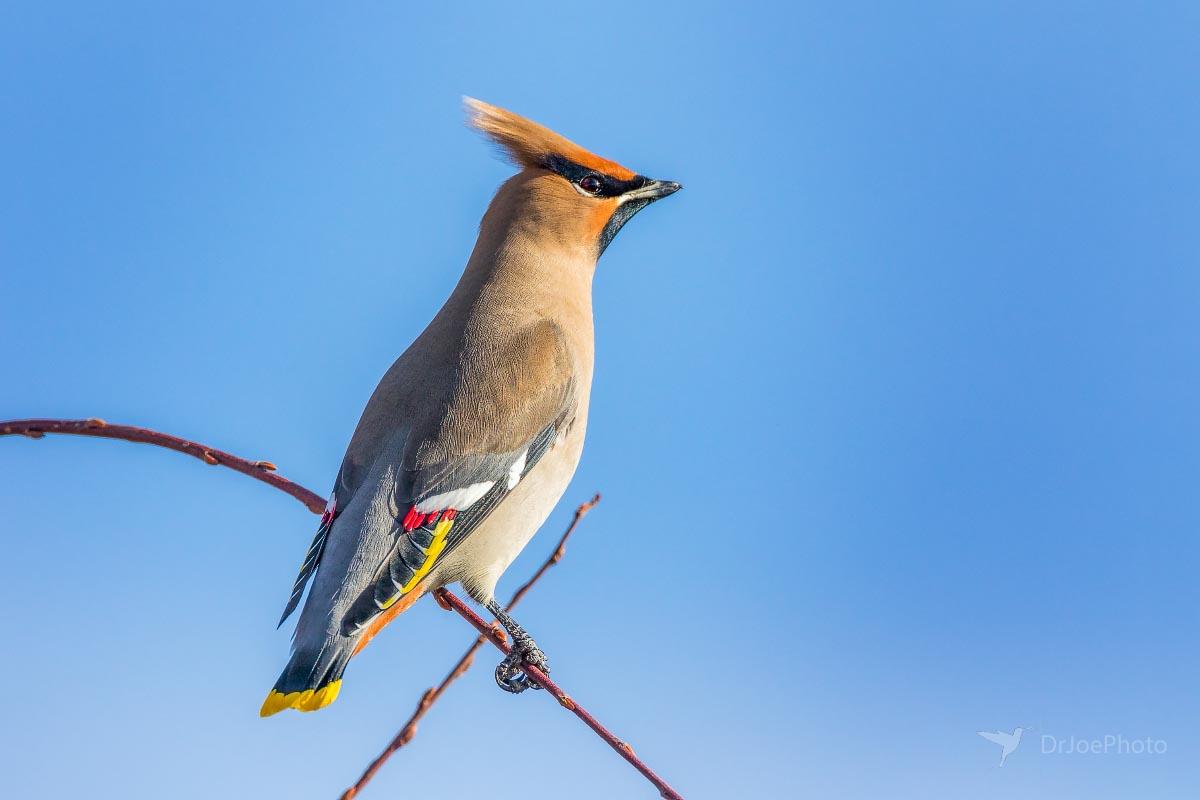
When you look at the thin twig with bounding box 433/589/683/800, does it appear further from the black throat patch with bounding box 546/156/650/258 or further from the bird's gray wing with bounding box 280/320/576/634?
the black throat patch with bounding box 546/156/650/258

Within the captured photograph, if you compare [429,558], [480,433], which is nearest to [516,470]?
[480,433]

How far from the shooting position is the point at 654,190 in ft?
14.4

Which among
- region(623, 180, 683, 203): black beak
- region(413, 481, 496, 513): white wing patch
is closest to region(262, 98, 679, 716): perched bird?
region(413, 481, 496, 513): white wing patch

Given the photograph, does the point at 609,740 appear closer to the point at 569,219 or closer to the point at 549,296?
the point at 549,296

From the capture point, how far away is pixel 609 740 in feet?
7.94

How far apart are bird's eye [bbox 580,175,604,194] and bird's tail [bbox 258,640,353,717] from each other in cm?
182

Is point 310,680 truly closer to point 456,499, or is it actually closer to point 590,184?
point 456,499

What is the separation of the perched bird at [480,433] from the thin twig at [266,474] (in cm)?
17

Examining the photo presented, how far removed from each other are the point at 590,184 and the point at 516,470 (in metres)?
1.21

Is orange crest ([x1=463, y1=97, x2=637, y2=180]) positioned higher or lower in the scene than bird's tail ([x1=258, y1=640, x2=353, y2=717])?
higher

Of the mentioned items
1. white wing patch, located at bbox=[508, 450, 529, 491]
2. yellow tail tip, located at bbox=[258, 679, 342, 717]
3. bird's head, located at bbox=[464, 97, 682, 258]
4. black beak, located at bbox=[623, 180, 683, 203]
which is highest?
black beak, located at bbox=[623, 180, 683, 203]

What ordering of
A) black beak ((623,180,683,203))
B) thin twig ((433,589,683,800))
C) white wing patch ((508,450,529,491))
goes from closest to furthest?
thin twig ((433,589,683,800))
white wing patch ((508,450,529,491))
black beak ((623,180,683,203))

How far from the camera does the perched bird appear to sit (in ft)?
10.3

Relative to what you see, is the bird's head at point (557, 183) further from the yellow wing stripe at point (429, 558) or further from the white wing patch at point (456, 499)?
the yellow wing stripe at point (429, 558)
